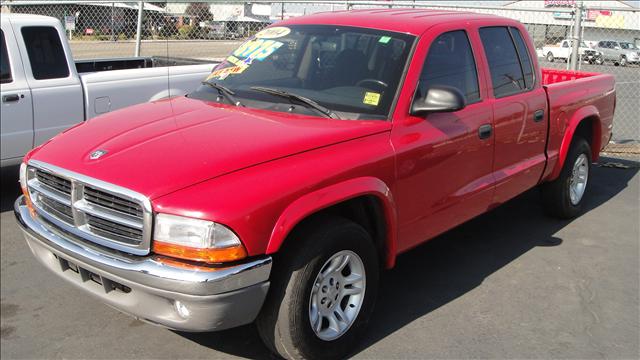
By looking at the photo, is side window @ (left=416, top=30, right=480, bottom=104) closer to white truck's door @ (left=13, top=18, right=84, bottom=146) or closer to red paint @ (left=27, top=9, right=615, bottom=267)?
red paint @ (left=27, top=9, right=615, bottom=267)

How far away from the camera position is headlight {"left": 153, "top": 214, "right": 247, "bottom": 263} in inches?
107

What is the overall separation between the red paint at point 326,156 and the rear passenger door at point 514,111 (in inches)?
0.6

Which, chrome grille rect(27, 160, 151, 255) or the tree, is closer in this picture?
chrome grille rect(27, 160, 151, 255)

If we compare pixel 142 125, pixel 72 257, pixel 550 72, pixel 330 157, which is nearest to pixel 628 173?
pixel 550 72

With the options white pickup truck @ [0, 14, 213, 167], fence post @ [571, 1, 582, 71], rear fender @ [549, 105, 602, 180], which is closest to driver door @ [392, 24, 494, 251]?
rear fender @ [549, 105, 602, 180]

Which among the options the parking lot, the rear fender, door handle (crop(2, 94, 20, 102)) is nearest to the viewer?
the parking lot

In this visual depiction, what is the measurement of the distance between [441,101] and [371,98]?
420mm

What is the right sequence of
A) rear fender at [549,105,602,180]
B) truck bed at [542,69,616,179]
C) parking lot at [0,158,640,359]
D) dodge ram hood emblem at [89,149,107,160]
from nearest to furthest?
1. dodge ram hood emblem at [89,149,107,160]
2. parking lot at [0,158,640,359]
3. truck bed at [542,69,616,179]
4. rear fender at [549,105,602,180]

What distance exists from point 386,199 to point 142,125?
1.48 m

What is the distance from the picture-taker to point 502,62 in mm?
4727

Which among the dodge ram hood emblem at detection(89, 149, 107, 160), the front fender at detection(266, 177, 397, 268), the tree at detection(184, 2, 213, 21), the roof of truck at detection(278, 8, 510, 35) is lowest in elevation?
the front fender at detection(266, 177, 397, 268)

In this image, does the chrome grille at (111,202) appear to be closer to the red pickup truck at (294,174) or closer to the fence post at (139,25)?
the red pickup truck at (294,174)

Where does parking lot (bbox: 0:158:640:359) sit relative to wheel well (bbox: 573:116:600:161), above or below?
below

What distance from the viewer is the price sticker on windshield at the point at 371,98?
370 cm
